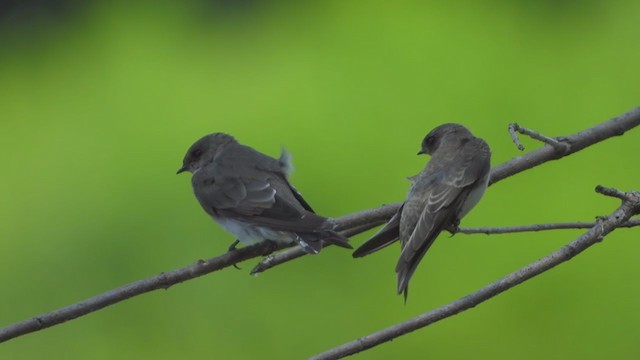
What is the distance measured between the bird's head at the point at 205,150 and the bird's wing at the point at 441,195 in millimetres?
619

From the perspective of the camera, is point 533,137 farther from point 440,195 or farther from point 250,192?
point 250,192

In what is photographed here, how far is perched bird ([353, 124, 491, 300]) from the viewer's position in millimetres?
1595

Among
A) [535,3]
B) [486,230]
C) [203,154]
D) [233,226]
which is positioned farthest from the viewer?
[535,3]

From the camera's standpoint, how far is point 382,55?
4816mm

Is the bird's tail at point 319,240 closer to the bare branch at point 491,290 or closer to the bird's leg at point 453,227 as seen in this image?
the bird's leg at point 453,227

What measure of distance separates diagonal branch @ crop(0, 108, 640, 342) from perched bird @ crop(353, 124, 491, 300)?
4cm

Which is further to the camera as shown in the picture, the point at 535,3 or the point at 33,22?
the point at 33,22

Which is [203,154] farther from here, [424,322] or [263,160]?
[424,322]

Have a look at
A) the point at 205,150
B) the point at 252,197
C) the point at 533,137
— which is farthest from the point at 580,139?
the point at 205,150

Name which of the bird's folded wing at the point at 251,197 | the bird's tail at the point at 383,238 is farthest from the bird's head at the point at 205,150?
the bird's tail at the point at 383,238

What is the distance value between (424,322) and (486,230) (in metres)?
0.35

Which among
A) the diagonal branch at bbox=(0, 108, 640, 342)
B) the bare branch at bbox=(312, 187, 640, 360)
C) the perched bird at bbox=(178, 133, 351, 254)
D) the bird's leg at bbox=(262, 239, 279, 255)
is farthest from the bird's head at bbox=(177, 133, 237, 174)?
the bare branch at bbox=(312, 187, 640, 360)

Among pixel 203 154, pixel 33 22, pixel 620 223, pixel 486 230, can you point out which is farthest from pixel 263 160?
pixel 33 22

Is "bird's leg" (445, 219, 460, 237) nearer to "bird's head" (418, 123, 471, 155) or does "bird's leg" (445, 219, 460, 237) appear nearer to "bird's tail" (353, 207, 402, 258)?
"bird's tail" (353, 207, 402, 258)
